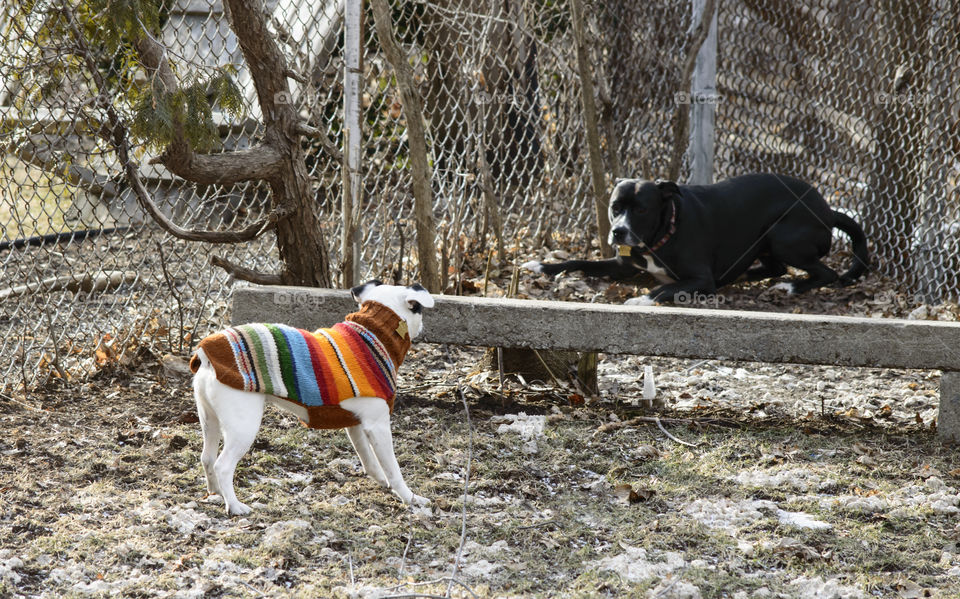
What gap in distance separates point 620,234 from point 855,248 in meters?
1.91

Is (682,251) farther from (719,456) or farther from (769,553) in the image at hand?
(769,553)

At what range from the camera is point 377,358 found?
2.87m

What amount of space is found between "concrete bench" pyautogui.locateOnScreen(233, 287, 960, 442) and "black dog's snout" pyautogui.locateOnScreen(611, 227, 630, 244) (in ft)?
4.59

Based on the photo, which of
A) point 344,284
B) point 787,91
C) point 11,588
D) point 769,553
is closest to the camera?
point 11,588

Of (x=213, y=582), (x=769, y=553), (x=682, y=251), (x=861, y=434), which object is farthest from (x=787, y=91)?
(x=213, y=582)

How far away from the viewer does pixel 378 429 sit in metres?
2.82

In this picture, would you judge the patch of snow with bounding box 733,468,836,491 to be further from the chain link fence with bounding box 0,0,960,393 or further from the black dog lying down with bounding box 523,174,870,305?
the chain link fence with bounding box 0,0,960,393

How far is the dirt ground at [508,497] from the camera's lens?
2.43m

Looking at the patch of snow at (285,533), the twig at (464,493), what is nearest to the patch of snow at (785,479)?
the twig at (464,493)

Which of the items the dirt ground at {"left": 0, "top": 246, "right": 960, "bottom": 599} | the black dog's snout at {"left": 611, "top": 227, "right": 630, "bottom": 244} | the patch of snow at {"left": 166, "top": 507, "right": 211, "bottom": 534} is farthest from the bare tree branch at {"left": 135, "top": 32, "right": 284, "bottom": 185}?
the black dog's snout at {"left": 611, "top": 227, "right": 630, "bottom": 244}

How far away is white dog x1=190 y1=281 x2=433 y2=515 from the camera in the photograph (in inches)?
104

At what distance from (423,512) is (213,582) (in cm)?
73

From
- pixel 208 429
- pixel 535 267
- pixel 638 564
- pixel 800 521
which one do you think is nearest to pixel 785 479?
pixel 800 521

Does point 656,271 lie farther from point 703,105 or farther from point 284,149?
point 284,149
